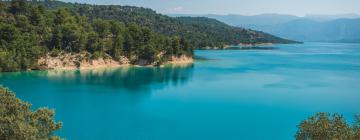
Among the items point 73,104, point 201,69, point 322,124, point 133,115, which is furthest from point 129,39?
point 322,124

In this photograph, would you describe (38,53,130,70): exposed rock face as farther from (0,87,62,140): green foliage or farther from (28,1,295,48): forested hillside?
(0,87,62,140): green foliage

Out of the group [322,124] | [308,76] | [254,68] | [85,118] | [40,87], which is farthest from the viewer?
[254,68]

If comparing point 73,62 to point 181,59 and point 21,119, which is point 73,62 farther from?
point 21,119

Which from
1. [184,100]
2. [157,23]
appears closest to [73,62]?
[184,100]

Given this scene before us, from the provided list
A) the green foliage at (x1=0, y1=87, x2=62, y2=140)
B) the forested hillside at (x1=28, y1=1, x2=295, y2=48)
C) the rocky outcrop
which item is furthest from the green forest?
the green foliage at (x1=0, y1=87, x2=62, y2=140)

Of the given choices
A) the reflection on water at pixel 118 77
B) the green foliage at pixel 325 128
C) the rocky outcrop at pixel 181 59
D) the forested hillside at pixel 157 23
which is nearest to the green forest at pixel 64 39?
the rocky outcrop at pixel 181 59

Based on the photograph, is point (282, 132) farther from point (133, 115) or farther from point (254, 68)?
point (254, 68)

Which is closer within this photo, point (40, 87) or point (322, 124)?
point (322, 124)
